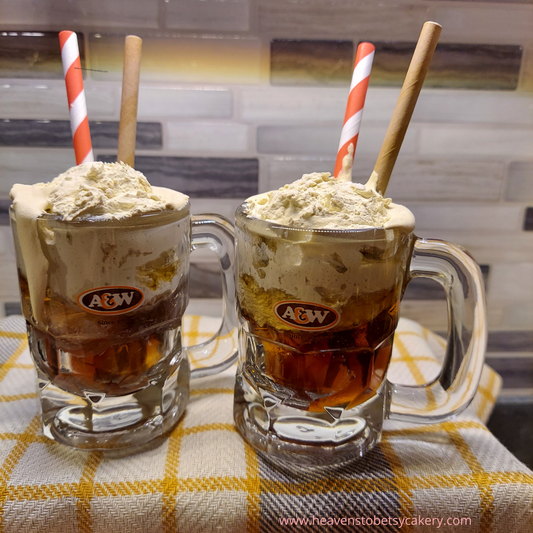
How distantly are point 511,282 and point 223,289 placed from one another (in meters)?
0.65

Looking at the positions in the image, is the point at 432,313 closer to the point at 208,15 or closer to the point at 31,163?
the point at 208,15

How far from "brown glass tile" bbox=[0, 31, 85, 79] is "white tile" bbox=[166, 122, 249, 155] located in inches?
7.6

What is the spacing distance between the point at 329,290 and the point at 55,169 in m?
0.62

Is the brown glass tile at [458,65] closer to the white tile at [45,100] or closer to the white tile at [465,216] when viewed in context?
the white tile at [465,216]

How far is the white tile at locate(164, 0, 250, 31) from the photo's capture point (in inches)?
28.9

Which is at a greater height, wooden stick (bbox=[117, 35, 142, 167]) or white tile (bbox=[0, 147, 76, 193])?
wooden stick (bbox=[117, 35, 142, 167])

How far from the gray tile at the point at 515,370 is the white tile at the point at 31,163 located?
97cm

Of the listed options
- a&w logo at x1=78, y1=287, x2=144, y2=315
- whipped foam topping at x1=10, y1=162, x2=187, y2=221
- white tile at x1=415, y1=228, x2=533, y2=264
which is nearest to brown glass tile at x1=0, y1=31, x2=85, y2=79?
whipped foam topping at x1=10, y1=162, x2=187, y2=221

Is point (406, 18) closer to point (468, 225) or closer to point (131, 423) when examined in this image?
point (468, 225)

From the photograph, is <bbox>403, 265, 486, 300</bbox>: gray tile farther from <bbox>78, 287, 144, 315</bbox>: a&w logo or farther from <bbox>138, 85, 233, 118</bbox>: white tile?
<bbox>78, 287, 144, 315</bbox>: a&w logo

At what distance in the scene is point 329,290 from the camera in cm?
43

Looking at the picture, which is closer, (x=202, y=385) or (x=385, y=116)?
(x=202, y=385)

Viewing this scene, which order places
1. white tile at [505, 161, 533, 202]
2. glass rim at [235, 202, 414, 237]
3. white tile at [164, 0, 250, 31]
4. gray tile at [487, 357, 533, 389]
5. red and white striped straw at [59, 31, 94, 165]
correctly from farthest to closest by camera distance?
gray tile at [487, 357, 533, 389], white tile at [505, 161, 533, 202], white tile at [164, 0, 250, 31], red and white striped straw at [59, 31, 94, 165], glass rim at [235, 202, 414, 237]

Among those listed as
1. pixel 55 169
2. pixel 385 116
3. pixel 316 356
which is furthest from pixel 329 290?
pixel 55 169
